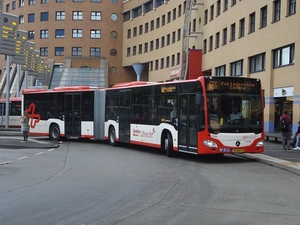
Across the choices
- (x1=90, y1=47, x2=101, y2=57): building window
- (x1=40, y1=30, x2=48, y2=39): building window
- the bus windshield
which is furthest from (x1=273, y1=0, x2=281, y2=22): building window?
(x1=40, y1=30, x2=48, y2=39): building window

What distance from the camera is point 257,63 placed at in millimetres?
35500

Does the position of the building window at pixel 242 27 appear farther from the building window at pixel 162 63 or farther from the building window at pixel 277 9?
the building window at pixel 162 63

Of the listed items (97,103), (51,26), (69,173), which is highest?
(51,26)

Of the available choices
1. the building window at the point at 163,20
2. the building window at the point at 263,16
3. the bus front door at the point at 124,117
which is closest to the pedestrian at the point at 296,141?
the bus front door at the point at 124,117

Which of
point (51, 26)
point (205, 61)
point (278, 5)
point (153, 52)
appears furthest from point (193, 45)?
point (51, 26)

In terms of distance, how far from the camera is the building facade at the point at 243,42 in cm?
3033

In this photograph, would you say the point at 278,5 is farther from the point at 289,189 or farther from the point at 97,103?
the point at 289,189

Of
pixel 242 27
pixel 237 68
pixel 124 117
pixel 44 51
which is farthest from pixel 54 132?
pixel 44 51

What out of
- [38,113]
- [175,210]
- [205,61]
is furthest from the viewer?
[205,61]

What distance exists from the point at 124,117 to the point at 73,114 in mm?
4838

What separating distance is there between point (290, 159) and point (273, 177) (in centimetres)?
475

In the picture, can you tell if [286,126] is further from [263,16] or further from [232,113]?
[263,16]

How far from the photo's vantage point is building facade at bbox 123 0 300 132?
99.5 ft

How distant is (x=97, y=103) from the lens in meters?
24.0
